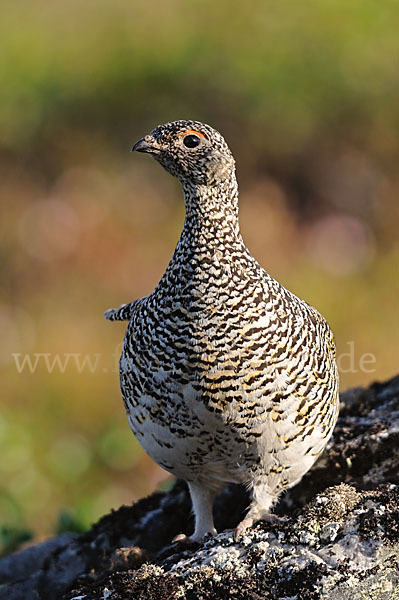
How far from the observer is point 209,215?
9.86 ft

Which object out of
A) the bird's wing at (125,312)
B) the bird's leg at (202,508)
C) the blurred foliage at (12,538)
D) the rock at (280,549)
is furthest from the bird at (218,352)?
the blurred foliage at (12,538)

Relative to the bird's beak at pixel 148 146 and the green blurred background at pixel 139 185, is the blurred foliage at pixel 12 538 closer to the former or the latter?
the green blurred background at pixel 139 185

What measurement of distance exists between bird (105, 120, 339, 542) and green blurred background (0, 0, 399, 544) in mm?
2573

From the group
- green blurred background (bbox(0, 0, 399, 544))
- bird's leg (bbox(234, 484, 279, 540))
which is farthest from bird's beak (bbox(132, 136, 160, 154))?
green blurred background (bbox(0, 0, 399, 544))

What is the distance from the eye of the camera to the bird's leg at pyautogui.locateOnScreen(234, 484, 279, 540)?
3035mm

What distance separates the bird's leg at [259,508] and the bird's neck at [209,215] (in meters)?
1.16

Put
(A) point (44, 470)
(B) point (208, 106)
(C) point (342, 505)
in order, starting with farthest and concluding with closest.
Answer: (B) point (208, 106), (A) point (44, 470), (C) point (342, 505)

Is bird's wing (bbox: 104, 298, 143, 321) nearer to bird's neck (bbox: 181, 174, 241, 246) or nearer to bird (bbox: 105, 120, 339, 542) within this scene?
bird (bbox: 105, 120, 339, 542)

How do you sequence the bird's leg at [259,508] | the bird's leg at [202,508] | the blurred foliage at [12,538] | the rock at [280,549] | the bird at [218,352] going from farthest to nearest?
1. the blurred foliage at [12,538]
2. the bird's leg at [202,508]
3. the bird's leg at [259,508]
4. the bird at [218,352]
5. the rock at [280,549]

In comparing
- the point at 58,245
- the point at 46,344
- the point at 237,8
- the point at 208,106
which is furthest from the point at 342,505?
the point at 237,8

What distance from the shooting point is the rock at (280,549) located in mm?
2537

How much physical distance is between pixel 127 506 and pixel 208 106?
19.4ft

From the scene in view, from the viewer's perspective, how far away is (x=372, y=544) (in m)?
2.59

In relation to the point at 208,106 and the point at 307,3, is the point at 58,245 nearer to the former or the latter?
the point at 208,106
